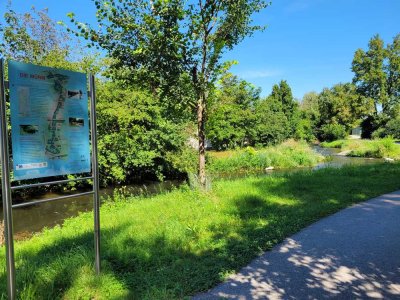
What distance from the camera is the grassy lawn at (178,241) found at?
3.54m

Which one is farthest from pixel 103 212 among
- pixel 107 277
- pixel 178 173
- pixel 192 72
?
pixel 178 173

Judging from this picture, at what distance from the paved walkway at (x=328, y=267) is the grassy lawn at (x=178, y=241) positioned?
26 cm

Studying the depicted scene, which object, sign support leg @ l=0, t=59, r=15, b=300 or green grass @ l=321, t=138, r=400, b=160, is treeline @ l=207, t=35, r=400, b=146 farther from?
sign support leg @ l=0, t=59, r=15, b=300

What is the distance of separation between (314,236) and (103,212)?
5.89 m

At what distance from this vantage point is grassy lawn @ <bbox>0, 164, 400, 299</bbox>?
11.6 ft

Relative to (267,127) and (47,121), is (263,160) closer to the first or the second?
(267,127)

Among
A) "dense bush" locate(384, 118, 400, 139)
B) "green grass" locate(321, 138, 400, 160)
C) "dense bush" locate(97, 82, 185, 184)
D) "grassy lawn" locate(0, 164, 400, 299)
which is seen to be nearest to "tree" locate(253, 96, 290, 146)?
"green grass" locate(321, 138, 400, 160)

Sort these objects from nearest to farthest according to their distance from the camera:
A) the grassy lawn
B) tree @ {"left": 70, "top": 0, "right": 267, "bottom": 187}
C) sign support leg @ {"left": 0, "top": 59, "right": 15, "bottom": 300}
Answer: sign support leg @ {"left": 0, "top": 59, "right": 15, "bottom": 300} < the grassy lawn < tree @ {"left": 70, "top": 0, "right": 267, "bottom": 187}

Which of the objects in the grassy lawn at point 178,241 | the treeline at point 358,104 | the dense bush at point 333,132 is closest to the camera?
the grassy lawn at point 178,241

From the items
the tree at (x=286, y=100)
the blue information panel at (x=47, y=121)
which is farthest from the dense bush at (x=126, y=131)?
the tree at (x=286, y=100)

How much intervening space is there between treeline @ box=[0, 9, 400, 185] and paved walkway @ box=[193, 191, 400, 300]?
14.7 ft

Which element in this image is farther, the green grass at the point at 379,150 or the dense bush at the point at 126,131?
the green grass at the point at 379,150

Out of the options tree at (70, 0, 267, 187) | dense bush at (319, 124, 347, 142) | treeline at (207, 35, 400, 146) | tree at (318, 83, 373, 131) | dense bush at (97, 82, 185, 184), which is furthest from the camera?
tree at (318, 83, 373, 131)

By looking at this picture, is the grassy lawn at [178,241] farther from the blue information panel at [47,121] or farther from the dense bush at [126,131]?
the dense bush at [126,131]
